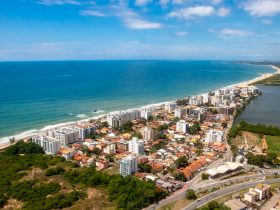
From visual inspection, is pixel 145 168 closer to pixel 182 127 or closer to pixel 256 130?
pixel 182 127

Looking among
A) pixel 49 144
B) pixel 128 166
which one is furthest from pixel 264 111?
pixel 49 144

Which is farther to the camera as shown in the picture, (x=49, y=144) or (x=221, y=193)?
A: (x=49, y=144)

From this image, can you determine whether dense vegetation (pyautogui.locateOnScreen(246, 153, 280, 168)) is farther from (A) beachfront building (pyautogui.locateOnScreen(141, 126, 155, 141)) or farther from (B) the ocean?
(B) the ocean

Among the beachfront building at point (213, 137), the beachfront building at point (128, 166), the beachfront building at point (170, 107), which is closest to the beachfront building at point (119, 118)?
the beachfront building at point (170, 107)

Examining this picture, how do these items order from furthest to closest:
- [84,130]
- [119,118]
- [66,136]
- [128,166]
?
[119,118]
[84,130]
[66,136]
[128,166]

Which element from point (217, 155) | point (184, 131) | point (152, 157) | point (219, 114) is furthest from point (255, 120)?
point (152, 157)

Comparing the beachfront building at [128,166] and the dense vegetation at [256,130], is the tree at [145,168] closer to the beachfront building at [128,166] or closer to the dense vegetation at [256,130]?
the beachfront building at [128,166]

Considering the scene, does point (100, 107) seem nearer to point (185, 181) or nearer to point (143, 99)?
point (143, 99)
